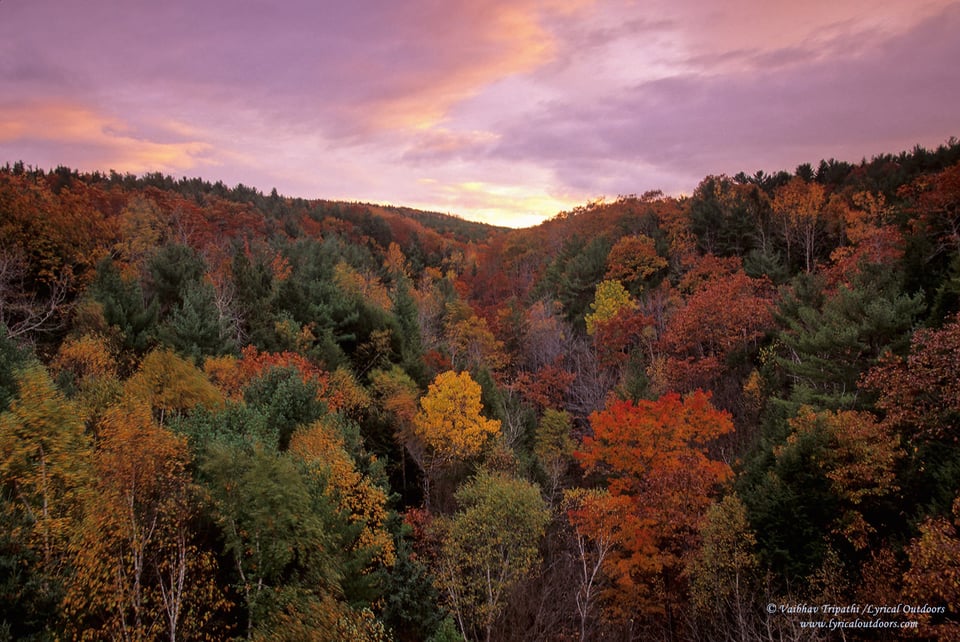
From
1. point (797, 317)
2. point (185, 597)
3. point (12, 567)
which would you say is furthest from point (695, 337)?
point (12, 567)

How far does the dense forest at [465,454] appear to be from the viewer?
11828 mm

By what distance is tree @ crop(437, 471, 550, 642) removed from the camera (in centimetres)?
1992

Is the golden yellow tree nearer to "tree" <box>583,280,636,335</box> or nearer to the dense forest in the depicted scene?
the dense forest

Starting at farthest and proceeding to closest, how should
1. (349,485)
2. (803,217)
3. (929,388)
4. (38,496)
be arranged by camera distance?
(803,217)
(349,485)
(929,388)
(38,496)

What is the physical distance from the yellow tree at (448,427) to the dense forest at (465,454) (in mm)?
169

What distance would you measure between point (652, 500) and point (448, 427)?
12.6 meters

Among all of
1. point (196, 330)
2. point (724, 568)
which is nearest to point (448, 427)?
point (196, 330)

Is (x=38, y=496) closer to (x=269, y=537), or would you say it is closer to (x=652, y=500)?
(x=269, y=537)

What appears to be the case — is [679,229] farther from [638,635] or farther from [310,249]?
[638,635]

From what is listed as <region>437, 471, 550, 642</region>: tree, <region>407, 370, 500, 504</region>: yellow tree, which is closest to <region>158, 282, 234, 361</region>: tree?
<region>407, 370, 500, 504</region>: yellow tree

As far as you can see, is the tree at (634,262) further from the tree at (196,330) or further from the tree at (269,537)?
the tree at (269,537)

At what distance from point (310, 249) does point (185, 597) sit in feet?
160

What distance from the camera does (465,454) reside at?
3008 centimetres

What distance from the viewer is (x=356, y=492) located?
2047cm
